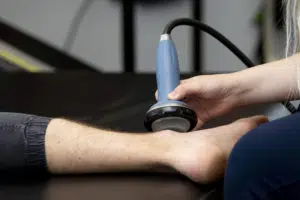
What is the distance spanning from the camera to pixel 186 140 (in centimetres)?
82

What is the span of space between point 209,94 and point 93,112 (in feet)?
1.43

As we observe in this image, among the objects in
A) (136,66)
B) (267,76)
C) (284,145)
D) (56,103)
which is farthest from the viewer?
(136,66)

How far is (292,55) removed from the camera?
0.95 m

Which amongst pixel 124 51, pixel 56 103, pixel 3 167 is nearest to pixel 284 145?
pixel 3 167

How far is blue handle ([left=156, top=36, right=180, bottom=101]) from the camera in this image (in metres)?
0.93

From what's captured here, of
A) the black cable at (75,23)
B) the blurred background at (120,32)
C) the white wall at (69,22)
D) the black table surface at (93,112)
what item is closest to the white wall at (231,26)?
the blurred background at (120,32)

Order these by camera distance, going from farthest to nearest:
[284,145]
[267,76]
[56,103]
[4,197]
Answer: [56,103], [267,76], [4,197], [284,145]

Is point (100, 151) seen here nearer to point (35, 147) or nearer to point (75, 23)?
point (35, 147)

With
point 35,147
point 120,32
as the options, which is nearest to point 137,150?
point 35,147

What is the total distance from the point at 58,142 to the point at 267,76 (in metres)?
0.38

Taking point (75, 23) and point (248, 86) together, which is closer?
point (248, 86)

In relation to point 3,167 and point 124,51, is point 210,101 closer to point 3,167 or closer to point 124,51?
point 3,167

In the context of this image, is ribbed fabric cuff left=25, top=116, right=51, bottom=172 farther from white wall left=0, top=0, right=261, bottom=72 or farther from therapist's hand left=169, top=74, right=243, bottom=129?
white wall left=0, top=0, right=261, bottom=72

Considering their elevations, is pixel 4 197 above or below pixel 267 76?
below
